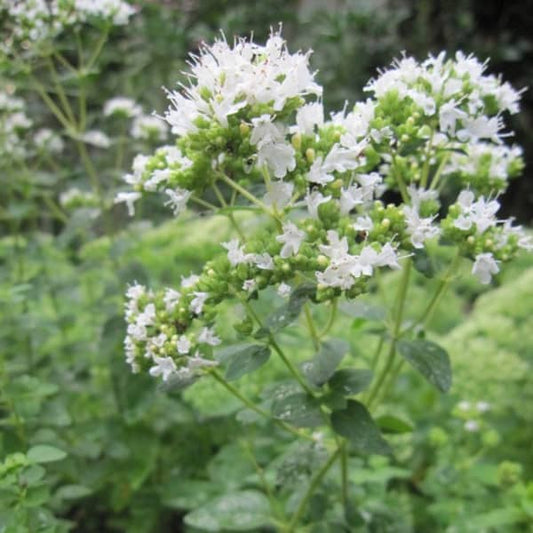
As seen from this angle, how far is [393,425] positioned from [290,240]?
470 millimetres

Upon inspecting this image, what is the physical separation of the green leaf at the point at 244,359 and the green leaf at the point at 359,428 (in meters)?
0.15

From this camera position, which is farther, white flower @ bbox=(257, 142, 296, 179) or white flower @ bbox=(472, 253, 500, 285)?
white flower @ bbox=(472, 253, 500, 285)

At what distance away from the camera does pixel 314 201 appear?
0.94 meters

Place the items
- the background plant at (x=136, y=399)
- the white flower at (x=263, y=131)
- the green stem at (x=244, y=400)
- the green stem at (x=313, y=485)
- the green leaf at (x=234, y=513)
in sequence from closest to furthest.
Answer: the white flower at (x=263, y=131), the green stem at (x=244, y=400), the green stem at (x=313, y=485), the green leaf at (x=234, y=513), the background plant at (x=136, y=399)

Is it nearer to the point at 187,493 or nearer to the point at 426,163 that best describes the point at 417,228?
the point at 426,163

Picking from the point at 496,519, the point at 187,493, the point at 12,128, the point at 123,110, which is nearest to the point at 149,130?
the point at 123,110

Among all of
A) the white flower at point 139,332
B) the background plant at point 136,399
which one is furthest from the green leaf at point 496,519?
the white flower at point 139,332

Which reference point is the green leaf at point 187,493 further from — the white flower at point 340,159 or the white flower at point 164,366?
the white flower at point 340,159

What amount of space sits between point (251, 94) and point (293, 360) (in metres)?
0.90

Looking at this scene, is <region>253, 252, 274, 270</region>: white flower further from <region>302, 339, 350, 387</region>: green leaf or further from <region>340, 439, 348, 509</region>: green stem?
<region>340, 439, 348, 509</region>: green stem

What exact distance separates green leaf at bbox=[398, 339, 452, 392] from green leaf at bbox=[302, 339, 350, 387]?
106 millimetres

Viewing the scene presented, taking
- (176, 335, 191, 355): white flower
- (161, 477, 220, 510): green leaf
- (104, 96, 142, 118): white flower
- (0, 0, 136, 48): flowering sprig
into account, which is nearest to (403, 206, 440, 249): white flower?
(176, 335, 191, 355): white flower

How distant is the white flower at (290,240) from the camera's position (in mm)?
910

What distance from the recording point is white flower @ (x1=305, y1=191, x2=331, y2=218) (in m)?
0.93
